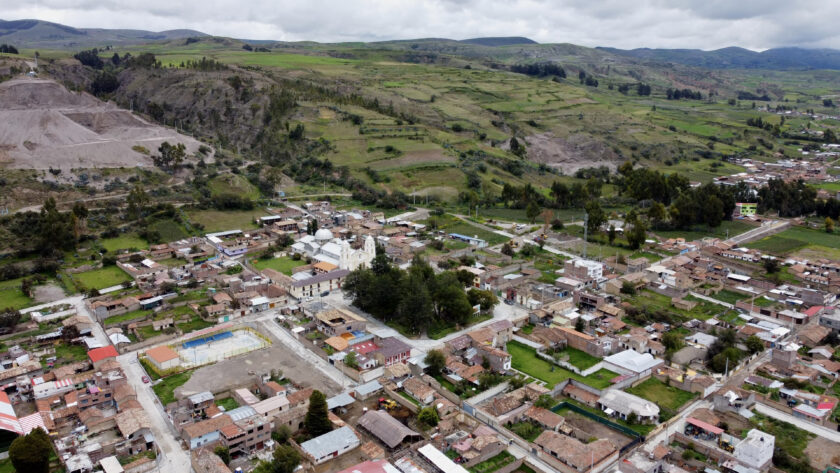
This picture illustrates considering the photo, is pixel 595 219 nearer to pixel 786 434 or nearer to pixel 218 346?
pixel 786 434

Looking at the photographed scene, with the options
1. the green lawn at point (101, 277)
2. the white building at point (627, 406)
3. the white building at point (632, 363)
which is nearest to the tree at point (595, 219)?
the white building at point (632, 363)

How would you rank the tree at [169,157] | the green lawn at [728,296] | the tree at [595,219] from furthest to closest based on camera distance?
the tree at [169,157] → the tree at [595,219] → the green lawn at [728,296]

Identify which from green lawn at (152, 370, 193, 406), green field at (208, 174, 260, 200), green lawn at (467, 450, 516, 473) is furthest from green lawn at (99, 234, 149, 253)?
green lawn at (467, 450, 516, 473)

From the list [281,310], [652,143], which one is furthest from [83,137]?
[652,143]

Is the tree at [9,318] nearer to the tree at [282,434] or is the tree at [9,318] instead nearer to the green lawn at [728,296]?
the tree at [282,434]

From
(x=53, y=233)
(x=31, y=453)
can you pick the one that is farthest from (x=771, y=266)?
(x=53, y=233)

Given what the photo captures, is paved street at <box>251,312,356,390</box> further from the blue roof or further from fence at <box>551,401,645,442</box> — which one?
Result: fence at <box>551,401,645,442</box>
